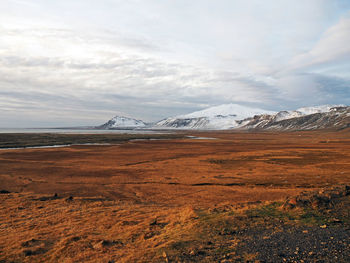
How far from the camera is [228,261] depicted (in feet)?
21.5

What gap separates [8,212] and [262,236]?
43.5 feet

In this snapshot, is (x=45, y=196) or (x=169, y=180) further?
(x=169, y=180)

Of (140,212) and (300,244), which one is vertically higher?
(300,244)

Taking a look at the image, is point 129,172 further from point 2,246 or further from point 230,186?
point 2,246

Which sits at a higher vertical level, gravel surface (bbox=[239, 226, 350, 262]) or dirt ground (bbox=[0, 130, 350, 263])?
gravel surface (bbox=[239, 226, 350, 262])

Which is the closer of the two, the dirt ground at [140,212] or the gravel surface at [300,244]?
the gravel surface at [300,244]

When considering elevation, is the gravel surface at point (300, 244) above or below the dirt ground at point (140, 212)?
above

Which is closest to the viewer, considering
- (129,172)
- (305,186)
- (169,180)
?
(305,186)

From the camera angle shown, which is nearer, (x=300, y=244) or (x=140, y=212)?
(x=300, y=244)

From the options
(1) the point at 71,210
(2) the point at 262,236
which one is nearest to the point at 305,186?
(2) the point at 262,236

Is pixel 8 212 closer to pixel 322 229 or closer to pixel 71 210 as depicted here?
pixel 71 210

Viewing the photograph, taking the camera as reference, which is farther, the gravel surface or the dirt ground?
the dirt ground

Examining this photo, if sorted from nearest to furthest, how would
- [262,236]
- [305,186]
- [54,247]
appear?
[262,236] → [54,247] → [305,186]

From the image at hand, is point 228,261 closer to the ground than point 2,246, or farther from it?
farther from it
